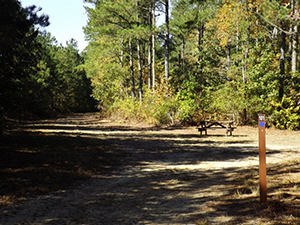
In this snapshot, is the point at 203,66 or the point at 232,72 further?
the point at 203,66

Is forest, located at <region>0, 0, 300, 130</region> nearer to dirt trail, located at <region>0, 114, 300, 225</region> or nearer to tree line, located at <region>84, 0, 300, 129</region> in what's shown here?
tree line, located at <region>84, 0, 300, 129</region>

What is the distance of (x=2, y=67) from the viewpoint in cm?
1138

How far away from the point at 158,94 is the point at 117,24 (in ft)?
26.8

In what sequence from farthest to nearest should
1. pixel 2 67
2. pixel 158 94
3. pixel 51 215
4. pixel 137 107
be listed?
pixel 137 107 < pixel 158 94 < pixel 2 67 < pixel 51 215

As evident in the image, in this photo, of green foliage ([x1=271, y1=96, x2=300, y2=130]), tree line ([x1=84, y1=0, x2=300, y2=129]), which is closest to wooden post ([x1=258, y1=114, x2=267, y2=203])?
tree line ([x1=84, y1=0, x2=300, y2=129])

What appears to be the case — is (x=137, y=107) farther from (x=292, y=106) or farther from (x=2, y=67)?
(x=2, y=67)

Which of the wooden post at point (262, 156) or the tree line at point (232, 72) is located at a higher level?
the tree line at point (232, 72)

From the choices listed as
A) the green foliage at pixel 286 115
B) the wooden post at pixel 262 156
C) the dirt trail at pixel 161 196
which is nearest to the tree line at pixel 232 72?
the green foliage at pixel 286 115

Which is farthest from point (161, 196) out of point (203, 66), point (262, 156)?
point (203, 66)

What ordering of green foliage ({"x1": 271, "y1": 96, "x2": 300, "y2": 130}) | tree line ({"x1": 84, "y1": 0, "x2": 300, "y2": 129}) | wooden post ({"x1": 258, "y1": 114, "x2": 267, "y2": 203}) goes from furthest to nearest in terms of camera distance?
tree line ({"x1": 84, "y1": 0, "x2": 300, "y2": 129})
green foliage ({"x1": 271, "y1": 96, "x2": 300, "y2": 130})
wooden post ({"x1": 258, "y1": 114, "x2": 267, "y2": 203})

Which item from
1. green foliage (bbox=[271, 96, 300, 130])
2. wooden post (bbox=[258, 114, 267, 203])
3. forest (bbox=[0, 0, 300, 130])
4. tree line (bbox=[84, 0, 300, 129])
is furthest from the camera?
tree line (bbox=[84, 0, 300, 129])

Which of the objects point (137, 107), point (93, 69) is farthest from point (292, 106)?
point (93, 69)

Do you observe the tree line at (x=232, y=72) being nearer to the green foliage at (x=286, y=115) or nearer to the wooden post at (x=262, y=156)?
the green foliage at (x=286, y=115)

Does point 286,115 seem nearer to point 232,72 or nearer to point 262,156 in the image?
point 232,72
